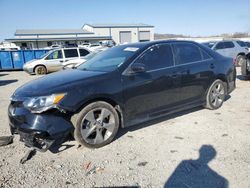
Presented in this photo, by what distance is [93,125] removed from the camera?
151 inches

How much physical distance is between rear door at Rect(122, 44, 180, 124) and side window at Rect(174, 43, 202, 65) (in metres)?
0.21

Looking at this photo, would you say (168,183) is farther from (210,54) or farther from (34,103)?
(210,54)

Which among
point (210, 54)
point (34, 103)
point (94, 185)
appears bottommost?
point (94, 185)

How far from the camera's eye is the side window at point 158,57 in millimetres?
4371

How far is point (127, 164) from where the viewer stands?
340 cm

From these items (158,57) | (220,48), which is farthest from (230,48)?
(158,57)

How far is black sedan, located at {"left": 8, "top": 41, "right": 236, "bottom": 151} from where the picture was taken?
3.51m

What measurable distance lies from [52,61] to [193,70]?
11.2 m

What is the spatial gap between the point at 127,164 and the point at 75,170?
2.41 feet

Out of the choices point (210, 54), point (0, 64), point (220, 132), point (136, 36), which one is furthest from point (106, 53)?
point (136, 36)

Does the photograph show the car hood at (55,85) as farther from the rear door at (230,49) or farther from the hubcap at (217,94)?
the rear door at (230,49)

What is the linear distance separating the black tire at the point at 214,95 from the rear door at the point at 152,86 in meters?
1.09

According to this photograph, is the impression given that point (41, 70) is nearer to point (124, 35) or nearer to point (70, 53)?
point (70, 53)

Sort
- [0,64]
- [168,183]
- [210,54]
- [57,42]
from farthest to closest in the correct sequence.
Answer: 1. [57,42]
2. [0,64]
3. [210,54]
4. [168,183]
